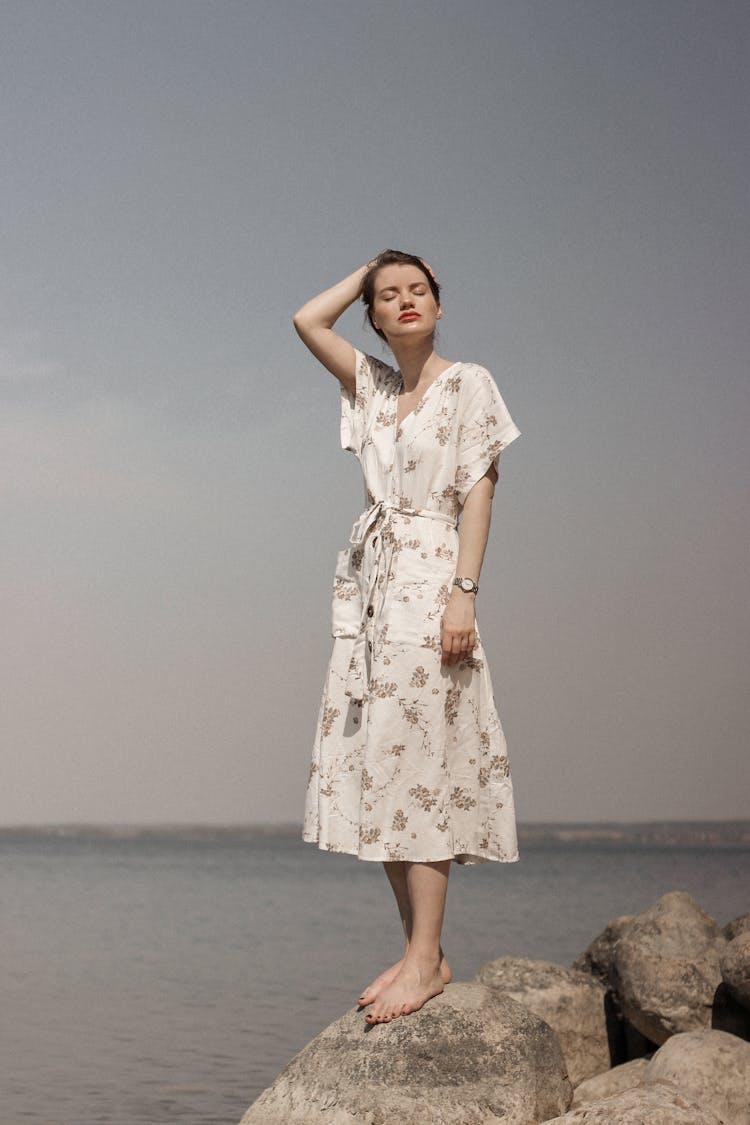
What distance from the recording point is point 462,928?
14.9m

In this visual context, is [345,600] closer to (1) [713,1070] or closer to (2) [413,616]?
(2) [413,616]

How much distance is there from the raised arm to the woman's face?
115 mm

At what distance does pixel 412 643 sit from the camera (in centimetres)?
418

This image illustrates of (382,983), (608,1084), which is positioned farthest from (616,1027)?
(382,983)

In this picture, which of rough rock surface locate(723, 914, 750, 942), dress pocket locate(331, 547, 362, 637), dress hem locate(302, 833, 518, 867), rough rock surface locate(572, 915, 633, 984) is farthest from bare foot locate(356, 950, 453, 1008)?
rough rock surface locate(572, 915, 633, 984)

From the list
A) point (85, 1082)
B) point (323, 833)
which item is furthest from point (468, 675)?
point (85, 1082)

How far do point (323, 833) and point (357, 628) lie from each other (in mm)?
642

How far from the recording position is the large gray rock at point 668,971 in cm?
590

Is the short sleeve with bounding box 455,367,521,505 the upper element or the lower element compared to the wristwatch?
upper

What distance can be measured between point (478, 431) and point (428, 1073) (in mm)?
1913

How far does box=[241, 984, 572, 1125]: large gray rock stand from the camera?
407 centimetres

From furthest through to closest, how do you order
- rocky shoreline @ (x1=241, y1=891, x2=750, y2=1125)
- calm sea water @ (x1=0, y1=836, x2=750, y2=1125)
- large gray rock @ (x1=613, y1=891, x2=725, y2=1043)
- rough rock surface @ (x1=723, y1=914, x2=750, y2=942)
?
calm sea water @ (x1=0, y1=836, x2=750, y2=1125), rough rock surface @ (x1=723, y1=914, x2=750, y2=942), large gray rock @ (x1=613, y1=891, x2=725, y2=1043), rocky shoreline @ (x1=241, y1=891, x2=750, y2=1125)

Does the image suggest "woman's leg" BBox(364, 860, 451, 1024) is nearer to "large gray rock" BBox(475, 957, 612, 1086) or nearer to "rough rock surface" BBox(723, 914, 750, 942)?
"large gray rock" BBox(475, 957, 612, 1086)

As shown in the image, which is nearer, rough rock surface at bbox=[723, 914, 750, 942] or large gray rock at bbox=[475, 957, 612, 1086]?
large gray rock at bbox=[475, 957, 612, 1086]
